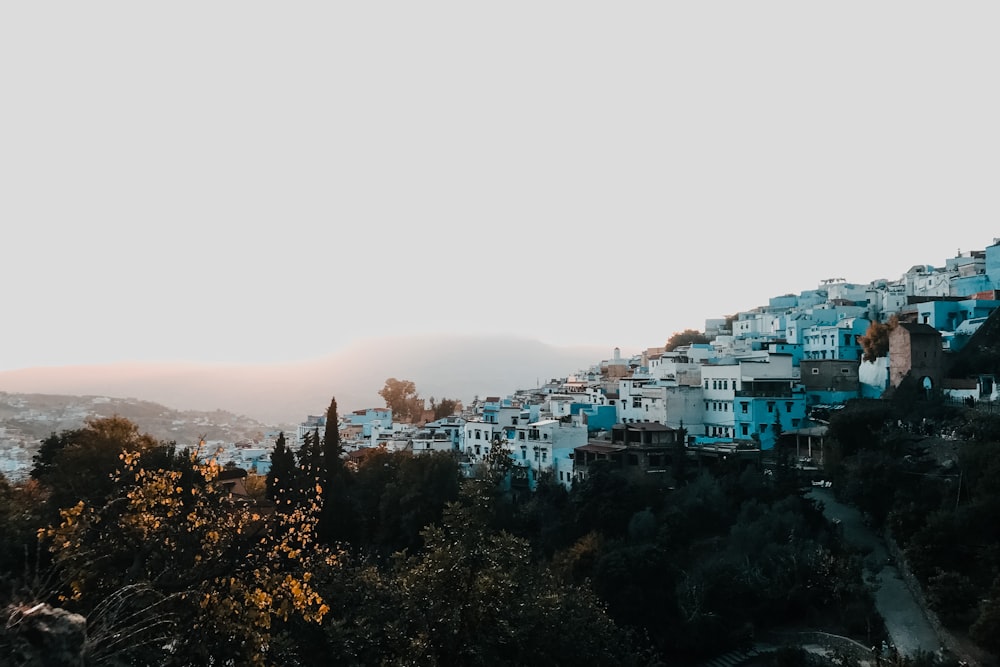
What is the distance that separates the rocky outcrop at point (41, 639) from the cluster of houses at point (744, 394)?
1056 inches

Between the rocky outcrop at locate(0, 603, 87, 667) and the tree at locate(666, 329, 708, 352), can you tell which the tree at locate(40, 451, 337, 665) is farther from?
the tree at locate(666, 329, 708, 352)

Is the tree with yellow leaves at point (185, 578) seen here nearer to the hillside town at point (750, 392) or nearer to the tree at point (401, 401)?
the hillside town at point (750, 392)

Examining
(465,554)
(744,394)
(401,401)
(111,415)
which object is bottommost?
(111,415)

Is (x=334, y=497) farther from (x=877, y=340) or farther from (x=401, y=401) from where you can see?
(x=401, y=401)

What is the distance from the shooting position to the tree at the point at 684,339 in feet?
178

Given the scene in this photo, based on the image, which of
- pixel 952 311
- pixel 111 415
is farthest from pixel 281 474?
pixel 111 415

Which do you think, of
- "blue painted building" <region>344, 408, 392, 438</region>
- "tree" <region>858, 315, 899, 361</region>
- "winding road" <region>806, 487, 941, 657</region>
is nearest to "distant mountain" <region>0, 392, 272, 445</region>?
"blue painted building" <region>344, 408, 392, 438</region>

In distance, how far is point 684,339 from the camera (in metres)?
55.8

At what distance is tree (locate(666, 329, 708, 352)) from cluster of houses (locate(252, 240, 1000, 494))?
28.5ft

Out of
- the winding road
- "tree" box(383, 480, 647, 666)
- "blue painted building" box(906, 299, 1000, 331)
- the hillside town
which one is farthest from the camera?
"blue painted building" box(906, 299, 1000, 331)

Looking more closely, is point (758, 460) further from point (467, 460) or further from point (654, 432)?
point (467, 460)

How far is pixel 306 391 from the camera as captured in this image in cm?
17975

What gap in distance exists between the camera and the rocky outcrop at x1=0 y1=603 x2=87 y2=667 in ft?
13.0

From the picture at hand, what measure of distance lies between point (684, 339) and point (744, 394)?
935 inches
